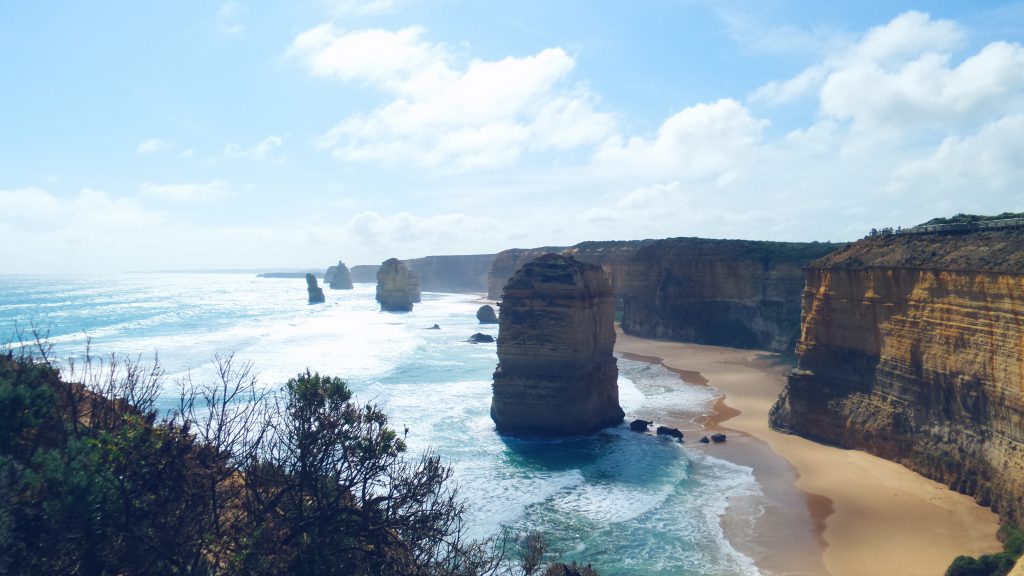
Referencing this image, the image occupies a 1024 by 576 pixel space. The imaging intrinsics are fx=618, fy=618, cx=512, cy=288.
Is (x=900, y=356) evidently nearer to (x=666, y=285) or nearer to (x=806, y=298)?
(x=806, y=298)

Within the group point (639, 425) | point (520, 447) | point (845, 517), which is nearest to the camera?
point (845, 517)

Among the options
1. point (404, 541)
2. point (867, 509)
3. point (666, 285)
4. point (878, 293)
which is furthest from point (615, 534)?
point (666, 285)

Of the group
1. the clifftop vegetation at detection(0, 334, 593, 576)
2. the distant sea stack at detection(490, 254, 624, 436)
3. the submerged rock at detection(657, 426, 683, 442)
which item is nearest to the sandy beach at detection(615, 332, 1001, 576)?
the submerged rock at detection(657, 426, 683, 442)

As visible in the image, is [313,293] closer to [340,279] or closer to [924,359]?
[340,279]

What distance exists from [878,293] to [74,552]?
2816 centimetres

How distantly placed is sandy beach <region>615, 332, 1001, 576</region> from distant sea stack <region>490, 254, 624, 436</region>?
6.94 metres

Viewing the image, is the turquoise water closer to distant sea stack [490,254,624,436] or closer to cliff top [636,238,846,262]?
distant sea stack [490,254,624,436]

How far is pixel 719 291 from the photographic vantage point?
207 ft

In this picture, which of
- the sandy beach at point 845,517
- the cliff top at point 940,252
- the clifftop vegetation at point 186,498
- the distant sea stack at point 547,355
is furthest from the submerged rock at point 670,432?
the clifftop vegetation at point 186,498

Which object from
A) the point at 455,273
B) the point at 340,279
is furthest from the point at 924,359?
the point at 340,279

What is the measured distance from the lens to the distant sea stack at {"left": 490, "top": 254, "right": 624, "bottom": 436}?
30500 millimetres

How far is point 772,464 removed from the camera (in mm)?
26859

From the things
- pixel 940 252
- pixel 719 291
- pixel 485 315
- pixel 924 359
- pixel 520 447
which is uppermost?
pixel 940 252

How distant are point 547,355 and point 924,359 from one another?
1567 centimetres
